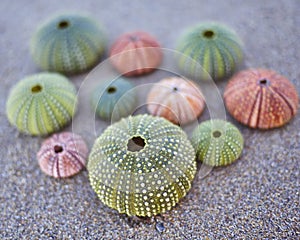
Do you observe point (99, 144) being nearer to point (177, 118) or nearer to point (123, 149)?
point (123, 149)

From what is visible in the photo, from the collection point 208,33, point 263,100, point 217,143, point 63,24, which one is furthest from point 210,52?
point 63,24

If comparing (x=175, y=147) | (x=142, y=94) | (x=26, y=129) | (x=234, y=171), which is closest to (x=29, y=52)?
(x=26, y=129)

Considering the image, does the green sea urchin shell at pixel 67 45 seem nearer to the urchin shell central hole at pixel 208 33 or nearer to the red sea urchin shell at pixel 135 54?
the red sea urchin shell at pixel 135 54

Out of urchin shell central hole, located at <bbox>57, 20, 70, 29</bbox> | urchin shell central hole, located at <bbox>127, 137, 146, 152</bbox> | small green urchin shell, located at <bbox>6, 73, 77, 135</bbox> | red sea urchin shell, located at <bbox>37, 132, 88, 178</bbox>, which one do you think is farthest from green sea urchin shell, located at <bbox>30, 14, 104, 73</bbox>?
urchin shell central hole, located at <bbox>127, 137, 146, 152</bbox>

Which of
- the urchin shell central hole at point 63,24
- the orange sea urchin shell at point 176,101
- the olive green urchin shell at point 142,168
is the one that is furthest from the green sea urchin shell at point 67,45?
the olive green urchin shell at point 142,168

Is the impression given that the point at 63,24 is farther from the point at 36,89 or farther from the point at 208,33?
the point at 208,33

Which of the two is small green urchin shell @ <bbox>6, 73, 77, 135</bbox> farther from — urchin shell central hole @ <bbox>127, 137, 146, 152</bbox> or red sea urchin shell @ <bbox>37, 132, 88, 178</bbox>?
urchin shell central hole @ <bbox>127, 137, 146, 152</bbox>
